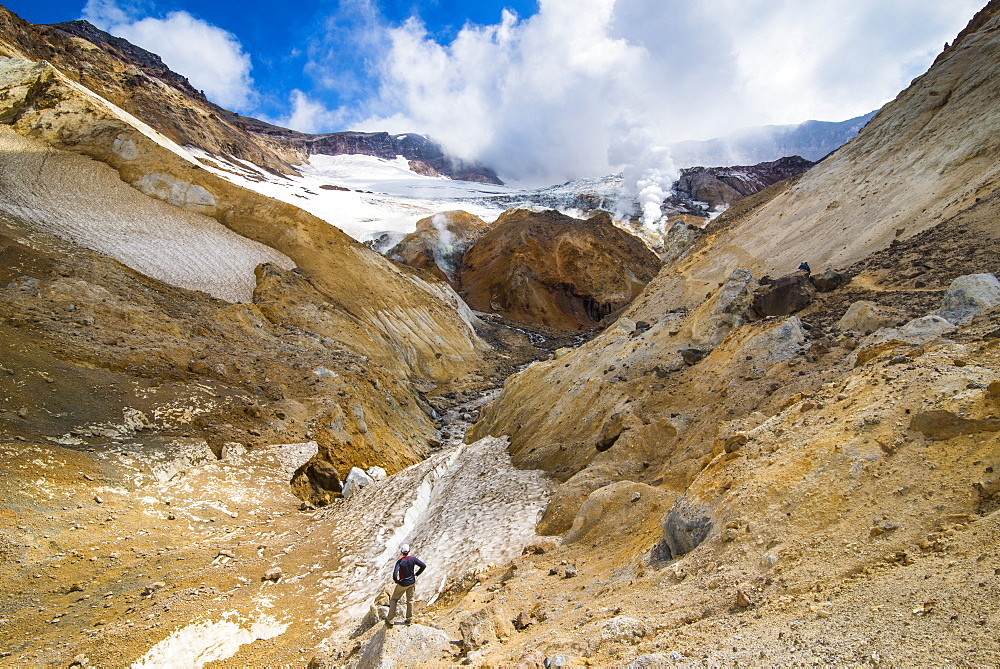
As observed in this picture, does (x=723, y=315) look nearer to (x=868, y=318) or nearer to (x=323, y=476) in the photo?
(x=868, y=318)

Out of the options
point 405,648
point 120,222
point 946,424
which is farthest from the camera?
point 120,222

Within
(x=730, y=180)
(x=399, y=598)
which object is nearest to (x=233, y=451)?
(x=399, y=598)

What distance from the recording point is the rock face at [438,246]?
262 ft

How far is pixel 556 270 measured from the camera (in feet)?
244

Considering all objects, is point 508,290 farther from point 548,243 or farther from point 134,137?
point 134,137

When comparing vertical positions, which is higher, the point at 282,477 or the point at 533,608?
the point at 282,477

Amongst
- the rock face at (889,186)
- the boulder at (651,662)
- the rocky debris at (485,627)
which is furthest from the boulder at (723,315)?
the boulder at (651,662)

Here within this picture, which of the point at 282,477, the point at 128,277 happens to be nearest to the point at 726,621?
the point at 282,477

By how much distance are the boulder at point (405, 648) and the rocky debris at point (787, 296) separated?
1279 cm

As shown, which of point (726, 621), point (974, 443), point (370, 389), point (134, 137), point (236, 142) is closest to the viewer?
point (726, 621)

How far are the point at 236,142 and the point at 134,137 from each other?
337ft

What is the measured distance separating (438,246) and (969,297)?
77.8m

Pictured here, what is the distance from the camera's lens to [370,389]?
23438 mm

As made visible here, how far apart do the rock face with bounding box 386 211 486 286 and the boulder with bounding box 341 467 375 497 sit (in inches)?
2329
